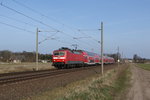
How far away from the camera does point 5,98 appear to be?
1076 cm

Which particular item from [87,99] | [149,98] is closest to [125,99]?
[149,98]

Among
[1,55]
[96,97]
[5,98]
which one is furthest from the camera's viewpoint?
[1,55]

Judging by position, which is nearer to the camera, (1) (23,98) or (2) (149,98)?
(1) (23,98)

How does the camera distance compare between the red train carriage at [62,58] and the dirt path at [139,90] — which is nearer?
the dirt path at [139,90]

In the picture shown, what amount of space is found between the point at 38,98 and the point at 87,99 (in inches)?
101

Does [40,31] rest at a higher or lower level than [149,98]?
higher

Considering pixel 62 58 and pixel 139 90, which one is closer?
pixel 139 90

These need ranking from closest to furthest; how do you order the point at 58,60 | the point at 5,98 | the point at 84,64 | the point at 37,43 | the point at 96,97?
the point at 5,98 < the point at 96,97 < the point at 37,43 < the point at 58,60 < the point at 84,64

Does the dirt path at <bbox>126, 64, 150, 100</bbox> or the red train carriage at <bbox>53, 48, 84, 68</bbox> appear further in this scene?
the red train carriage at <bbox>53, 48, 84, 68</bbox>

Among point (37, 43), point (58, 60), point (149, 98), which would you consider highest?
point (37, 43)

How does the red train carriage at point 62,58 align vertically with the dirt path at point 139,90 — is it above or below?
above

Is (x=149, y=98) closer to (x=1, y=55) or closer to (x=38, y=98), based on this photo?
(x=38, y=98)

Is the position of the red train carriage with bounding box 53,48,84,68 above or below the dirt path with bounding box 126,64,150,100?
above

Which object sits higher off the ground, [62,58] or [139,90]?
[62,58]
